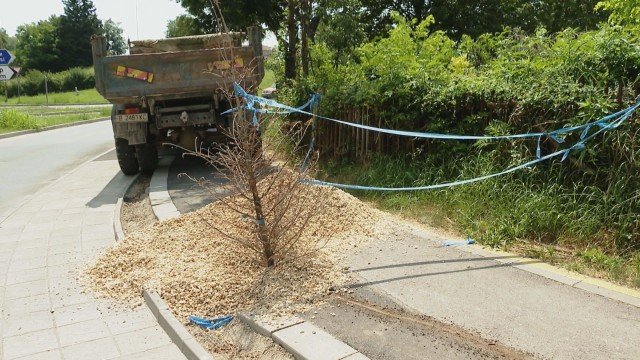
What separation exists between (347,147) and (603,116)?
4179 millimetres

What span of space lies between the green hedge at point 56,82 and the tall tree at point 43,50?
9888mm

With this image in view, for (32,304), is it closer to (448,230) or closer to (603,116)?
(448,230)

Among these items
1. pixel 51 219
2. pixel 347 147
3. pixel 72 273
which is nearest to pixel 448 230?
pixel 347 147

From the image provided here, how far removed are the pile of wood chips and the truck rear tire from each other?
15.6 ft

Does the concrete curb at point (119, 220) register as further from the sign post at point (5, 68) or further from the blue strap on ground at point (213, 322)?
the sign post at point (5, 68)

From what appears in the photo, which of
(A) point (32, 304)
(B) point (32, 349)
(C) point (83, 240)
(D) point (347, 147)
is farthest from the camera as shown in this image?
(D) point (347, 147)

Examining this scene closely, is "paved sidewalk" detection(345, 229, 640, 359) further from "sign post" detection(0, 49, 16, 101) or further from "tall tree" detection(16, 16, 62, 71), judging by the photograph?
"tall tree" detection(16, 16, 62, 71)

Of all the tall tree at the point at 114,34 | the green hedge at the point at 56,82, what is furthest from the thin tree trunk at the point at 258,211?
the tall tree at the point at 114,34

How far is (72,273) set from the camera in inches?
213

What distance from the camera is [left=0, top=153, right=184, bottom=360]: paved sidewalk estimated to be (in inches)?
154

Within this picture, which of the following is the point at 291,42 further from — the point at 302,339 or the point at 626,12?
the point at 302,339

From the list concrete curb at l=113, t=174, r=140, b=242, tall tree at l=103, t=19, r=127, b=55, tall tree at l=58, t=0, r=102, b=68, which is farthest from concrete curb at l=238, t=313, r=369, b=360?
tall tree at l=103, t=19, r=127, b=55

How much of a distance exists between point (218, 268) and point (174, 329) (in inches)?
33.9

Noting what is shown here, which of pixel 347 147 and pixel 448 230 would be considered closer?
pixel 448 230
